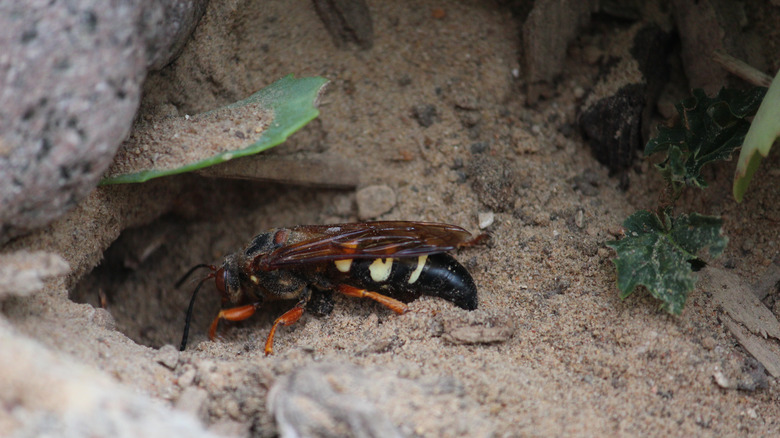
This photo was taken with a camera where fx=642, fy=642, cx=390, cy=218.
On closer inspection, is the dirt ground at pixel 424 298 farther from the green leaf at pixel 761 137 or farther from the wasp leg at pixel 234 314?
the green leaf at pixel 761 137

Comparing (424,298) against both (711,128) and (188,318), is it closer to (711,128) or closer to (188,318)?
(188,318)

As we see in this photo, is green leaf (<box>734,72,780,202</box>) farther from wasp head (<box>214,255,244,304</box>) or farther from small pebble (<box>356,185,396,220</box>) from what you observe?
wasp head (<box>214,255,244,304</box>)

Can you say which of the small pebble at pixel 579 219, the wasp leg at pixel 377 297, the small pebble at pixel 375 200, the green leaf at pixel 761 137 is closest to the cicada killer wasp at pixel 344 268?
the wasp leg at pixel 377 297

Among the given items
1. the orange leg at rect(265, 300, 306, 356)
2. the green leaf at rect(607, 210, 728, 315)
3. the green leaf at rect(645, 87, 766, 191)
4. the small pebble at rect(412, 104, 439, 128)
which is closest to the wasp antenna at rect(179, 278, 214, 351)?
the orange leg at rect(265, 300, 306, 356)

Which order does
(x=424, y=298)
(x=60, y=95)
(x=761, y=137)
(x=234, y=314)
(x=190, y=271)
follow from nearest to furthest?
(x=60, y=95) < (x=761, y=137) < (x=424, y=298) < (x=234, y=314) < (x=190, y=271)

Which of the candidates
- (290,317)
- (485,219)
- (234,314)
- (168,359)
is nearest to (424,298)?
(485,219)

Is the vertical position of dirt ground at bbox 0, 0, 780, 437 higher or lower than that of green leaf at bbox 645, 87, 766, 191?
lower
